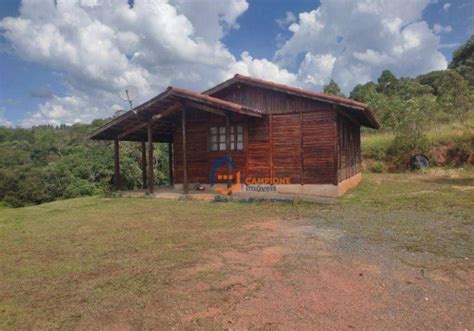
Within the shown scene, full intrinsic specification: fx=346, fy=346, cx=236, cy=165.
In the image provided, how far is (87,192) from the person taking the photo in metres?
25.7

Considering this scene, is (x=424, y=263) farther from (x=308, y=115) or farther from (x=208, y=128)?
(x=208, y=128)

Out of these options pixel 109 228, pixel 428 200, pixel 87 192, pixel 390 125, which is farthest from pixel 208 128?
pixel 390 125

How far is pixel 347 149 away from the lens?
14086 millimetres

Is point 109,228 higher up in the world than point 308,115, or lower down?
lower down

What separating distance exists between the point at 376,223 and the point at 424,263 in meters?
2.60

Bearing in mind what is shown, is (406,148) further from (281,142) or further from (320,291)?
(320,291)

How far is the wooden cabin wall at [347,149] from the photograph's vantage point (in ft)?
40.8

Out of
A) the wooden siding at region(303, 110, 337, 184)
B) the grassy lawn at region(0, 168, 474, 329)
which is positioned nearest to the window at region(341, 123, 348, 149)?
the wooden siding at region(303, 110, 337, 184)

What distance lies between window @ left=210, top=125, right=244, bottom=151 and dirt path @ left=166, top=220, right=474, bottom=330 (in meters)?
7.69

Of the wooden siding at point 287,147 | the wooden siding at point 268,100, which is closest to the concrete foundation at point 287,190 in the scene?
the wooden siding at point 287,147

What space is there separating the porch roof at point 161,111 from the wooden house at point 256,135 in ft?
0.10

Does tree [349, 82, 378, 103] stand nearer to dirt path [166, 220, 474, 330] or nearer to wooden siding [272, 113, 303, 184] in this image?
wooden siding [272, 113, 303, 184]

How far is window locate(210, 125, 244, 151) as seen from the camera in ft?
42.1

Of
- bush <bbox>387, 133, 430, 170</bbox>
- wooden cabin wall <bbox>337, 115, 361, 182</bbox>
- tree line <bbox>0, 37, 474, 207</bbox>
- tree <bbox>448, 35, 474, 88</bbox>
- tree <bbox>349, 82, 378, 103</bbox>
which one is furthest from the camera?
tree <bbox>349, 82, 378, 103</bbox>
